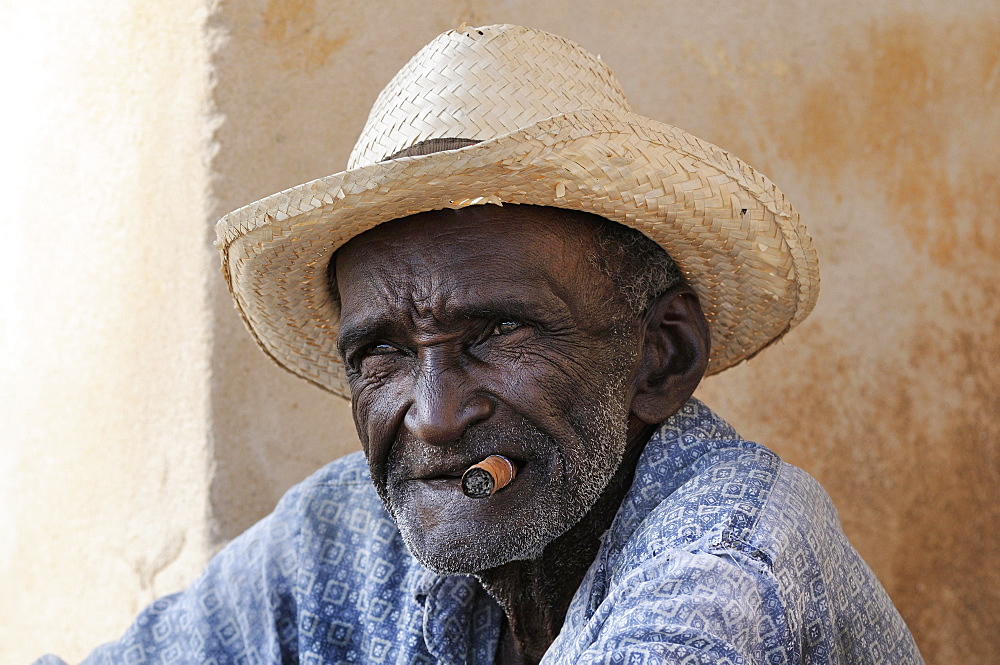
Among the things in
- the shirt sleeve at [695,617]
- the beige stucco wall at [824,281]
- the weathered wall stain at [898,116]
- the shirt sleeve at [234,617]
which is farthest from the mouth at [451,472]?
the weathered wall stain at [898,116]

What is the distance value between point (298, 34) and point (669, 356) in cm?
120

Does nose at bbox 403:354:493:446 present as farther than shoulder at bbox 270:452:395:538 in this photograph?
No

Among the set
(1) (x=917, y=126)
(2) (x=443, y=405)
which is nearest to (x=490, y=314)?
(2) (x=443, y=405)

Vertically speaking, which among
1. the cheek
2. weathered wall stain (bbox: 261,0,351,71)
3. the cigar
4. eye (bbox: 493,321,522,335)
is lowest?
the cigar

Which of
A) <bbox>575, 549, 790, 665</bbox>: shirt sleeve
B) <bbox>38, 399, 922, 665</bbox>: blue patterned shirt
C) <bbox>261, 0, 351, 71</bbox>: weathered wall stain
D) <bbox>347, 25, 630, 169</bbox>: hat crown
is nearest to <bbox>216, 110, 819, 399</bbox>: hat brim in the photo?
<bbox>347, 25, 630, 169</bbox>: hat crown

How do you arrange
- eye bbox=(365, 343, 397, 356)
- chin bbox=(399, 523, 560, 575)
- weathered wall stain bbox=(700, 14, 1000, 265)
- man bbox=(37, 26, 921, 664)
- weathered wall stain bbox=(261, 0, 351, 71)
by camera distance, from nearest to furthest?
man bbox=(37, 26, 921, 664) < chin bbox=(399, 523, 560, 575) < eye bbox=(365, 343, 397, 356) < weathered wall stain bbox=(261, 0, 351, 71) < weathered wall stain bbox=(700, 14, 1000, 265)

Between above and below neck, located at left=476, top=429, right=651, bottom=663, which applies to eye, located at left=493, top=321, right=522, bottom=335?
above

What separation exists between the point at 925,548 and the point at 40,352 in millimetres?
2337

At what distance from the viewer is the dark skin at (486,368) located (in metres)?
1.74

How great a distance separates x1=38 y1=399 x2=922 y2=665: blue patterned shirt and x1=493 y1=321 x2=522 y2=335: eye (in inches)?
12.8

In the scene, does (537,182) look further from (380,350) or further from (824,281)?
(824,281)

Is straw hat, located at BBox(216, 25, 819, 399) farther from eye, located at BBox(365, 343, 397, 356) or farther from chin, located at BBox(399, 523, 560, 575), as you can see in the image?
chin, located at BBox(399, 523, 560, 575)

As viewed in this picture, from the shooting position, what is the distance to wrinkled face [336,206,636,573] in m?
1.74

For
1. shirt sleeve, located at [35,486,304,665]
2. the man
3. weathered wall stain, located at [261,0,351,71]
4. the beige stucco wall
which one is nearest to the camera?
the man
